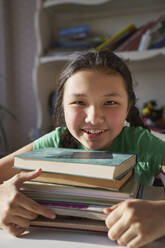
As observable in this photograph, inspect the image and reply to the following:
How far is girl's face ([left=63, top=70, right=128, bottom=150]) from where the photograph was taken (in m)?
0.56

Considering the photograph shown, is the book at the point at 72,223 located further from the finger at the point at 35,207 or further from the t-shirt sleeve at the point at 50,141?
the t-shirt sleeve at the point at 50,141

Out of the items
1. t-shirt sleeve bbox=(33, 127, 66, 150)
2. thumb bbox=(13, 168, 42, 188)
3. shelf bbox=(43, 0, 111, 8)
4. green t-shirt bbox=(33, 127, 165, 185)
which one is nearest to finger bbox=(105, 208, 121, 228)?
thumb bbox=(13, 168, 42, 188)

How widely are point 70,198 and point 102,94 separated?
0.26 metres

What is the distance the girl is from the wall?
4.18 feet

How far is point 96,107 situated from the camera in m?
0.57

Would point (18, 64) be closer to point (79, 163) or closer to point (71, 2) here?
point (71, 2)

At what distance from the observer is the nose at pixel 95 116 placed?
0.56 metres

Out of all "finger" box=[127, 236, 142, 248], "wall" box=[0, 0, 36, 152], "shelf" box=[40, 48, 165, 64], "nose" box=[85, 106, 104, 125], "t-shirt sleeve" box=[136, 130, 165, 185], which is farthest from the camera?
"wall" box=[0, 0, 36, 152]

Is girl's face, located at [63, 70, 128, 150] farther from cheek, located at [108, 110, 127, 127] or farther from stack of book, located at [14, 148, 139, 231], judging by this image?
stack of book, located at [14, 148, 139, 231]

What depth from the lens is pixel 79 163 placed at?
385 millimetres

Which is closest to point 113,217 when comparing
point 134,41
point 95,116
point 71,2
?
point 95,116

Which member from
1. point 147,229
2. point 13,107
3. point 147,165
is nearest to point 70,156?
point 147,229

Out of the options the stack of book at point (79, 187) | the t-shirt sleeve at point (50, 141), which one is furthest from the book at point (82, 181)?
the t-shirt sleeve at point (50, 141)

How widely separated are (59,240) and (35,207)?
63 millimetres
